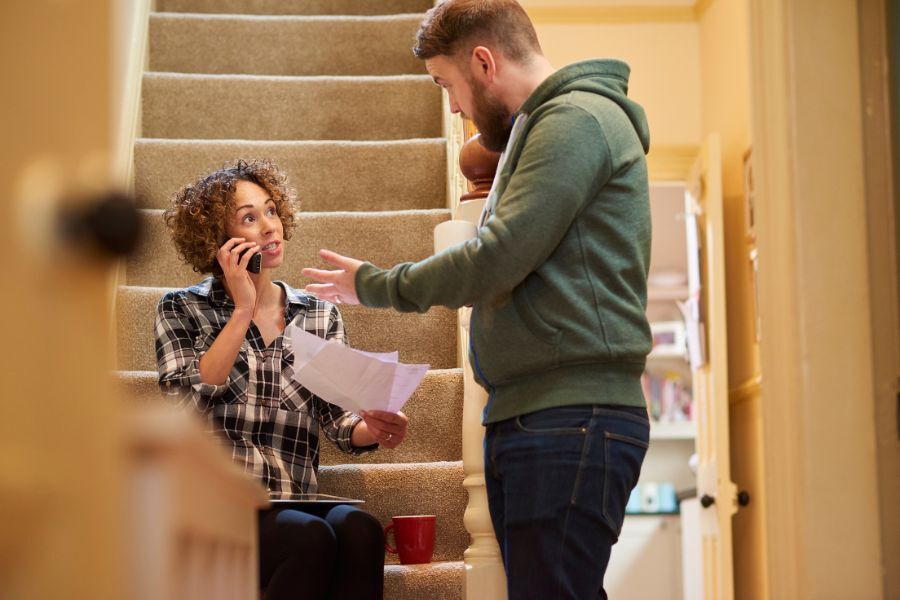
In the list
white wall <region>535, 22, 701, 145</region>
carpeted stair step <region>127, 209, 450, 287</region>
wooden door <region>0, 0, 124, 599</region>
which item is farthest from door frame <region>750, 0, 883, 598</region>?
white wall <region>535, 22, 701, 145</region>

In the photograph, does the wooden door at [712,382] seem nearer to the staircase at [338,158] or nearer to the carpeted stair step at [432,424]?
the staircase at [338,158]

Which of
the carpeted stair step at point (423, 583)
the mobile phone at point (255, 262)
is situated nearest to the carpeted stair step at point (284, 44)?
the mobile phone at point (255, 262)

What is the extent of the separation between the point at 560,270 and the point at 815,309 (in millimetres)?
650

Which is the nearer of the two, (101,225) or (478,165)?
(101,225)

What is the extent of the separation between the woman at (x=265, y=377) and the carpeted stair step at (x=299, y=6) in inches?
76.2

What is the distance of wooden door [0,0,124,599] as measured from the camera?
0.50 m

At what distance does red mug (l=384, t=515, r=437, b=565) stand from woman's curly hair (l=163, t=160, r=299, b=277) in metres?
0.65

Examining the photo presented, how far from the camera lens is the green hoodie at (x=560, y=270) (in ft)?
4.76

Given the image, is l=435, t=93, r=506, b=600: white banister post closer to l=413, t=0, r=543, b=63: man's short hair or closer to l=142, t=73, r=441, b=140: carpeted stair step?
l=413, t=0, r=543, b=63: man's short hair

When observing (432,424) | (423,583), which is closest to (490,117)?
(423,583)

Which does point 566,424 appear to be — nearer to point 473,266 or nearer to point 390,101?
A: point 473,266

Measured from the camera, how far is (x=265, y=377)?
2146mm

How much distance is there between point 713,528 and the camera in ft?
12.1

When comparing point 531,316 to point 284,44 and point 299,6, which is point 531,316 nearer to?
point 284,44
